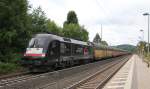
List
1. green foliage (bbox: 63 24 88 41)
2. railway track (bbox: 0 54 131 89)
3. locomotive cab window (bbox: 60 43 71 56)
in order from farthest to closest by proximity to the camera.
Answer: green foliage (bbox: 63 24 88 41) < locomotive cab window (bbox: 60 43 71 56) < railway track (bbox: 0 54 131 89)

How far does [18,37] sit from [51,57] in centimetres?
827

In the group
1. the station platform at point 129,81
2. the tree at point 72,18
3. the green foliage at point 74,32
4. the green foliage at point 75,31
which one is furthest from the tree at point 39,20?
the tree at point 72,18

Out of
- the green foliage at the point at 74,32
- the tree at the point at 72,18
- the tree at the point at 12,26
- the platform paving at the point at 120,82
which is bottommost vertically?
the platform paving at the point at 120,82

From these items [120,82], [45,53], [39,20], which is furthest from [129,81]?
[39,20]

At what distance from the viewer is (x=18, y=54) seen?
36.1m

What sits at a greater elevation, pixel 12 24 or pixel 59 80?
pixel 12 24

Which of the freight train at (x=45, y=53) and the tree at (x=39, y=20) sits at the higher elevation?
the tree at (x=39, y=20)

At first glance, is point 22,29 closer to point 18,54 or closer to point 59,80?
point 18,54

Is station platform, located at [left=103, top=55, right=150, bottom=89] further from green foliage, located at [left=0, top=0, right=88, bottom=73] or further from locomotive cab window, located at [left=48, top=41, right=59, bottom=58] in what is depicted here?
green foliage, located at [left=0, top=0, right=88, bottom=73]

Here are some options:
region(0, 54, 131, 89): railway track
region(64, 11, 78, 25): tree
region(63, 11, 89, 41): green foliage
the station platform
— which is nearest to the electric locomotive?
region(0, 54, 131, 89): railway track

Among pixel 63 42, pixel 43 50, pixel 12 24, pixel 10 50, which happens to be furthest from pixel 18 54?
Answer: pixel 43 50

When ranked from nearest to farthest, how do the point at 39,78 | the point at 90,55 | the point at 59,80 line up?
the point at 39,78 → the point at 59,80 → the point at 90,55

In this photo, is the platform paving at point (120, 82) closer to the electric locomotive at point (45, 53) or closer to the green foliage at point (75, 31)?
the electric locomotive at point (45, 53)

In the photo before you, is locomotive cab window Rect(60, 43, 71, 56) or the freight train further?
locomotive cab window Rect(60, 43, 71, 56)
